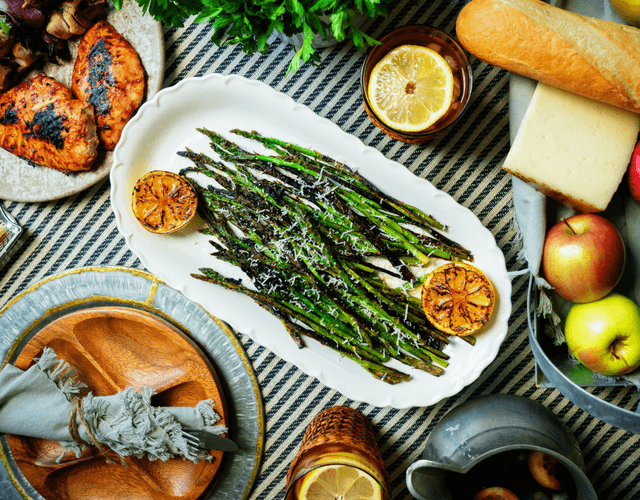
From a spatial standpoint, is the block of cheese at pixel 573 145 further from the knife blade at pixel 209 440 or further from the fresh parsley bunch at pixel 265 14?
the knife blade at pixel 209 440

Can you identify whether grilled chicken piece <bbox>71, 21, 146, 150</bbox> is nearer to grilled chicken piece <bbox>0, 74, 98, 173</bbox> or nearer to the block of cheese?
grilled chicken piece <bbox>0, 74, 98, 173</bbox>

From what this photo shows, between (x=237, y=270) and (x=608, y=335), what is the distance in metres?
1.57

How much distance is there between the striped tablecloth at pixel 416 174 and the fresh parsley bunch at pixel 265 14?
0.43 metres

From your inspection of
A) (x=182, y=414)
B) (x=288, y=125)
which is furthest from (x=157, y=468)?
(x=288, y=125)

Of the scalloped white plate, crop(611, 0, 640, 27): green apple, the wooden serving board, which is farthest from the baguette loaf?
the wooden serving board

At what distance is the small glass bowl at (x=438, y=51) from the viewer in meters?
1.83

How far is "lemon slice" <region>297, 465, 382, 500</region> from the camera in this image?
1.75 m

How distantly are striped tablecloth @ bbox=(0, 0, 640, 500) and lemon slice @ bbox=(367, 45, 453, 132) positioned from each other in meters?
0.25

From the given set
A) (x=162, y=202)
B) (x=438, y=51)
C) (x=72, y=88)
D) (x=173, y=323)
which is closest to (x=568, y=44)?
(x=438, y=51)

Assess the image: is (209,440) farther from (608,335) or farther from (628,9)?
(628,9)

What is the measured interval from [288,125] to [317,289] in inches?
29.9

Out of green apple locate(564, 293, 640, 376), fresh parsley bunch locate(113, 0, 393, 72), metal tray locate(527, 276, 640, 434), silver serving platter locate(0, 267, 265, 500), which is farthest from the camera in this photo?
silver serving platter locate(0, 267, 265, 500)

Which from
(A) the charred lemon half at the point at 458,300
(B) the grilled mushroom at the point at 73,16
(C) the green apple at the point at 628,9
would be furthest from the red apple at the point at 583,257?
(B) the grilled mushroom at the point at 73,16

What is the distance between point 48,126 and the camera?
79.4 inches
